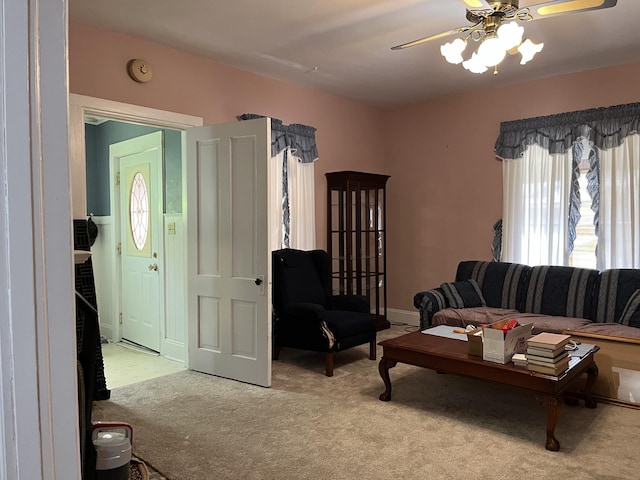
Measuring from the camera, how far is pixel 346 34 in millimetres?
3746

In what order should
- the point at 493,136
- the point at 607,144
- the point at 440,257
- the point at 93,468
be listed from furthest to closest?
the point at 440,257
the point at 493,136
the point at 607,144
the point at 93,468

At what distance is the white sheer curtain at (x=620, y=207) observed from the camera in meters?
4.36

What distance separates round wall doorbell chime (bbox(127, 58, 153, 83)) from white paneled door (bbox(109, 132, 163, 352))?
810 mm

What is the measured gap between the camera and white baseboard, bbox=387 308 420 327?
598 cm

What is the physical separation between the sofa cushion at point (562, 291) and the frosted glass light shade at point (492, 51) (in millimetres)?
2439

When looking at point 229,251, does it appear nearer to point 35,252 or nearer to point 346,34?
→ point 346,34

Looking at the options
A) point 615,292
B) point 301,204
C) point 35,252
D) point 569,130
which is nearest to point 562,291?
point 615,292

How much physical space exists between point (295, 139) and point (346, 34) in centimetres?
155

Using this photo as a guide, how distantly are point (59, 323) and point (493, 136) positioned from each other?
17.5 feet

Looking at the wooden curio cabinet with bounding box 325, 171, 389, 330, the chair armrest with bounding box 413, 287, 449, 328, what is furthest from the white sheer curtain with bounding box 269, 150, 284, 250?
the chair armrest with bounding box 413, 287, 449, 328

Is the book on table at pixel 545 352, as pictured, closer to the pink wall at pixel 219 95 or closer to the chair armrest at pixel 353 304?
the chair armrest at pixel 353 304

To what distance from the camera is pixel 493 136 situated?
17.5 feet

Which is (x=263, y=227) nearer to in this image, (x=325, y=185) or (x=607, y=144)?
(x=325, y=185)

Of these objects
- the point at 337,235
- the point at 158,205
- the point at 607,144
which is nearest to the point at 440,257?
the point at 337,235
